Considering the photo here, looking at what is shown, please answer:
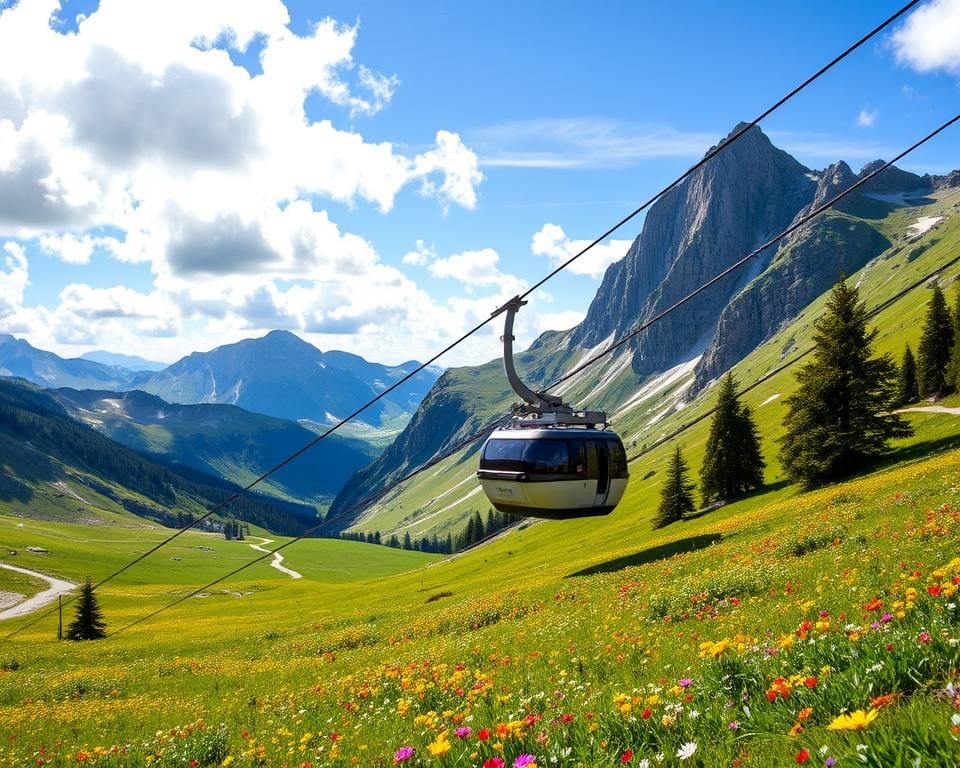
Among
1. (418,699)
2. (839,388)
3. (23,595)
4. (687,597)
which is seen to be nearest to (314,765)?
(418,699)

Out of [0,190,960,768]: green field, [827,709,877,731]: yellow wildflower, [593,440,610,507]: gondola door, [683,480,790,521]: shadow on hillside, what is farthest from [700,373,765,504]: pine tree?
[827,709,877,731]: yellow wildflower

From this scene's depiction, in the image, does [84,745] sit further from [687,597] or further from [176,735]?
[687,597]

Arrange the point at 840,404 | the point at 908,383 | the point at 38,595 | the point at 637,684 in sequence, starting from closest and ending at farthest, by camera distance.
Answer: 1. the point at 637,684
2. the point at 840,404
3. the point at 908,383
4. the point at 38,595

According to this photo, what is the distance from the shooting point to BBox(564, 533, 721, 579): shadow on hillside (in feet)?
124

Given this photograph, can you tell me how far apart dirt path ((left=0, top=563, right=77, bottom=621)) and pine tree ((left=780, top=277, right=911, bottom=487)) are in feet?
391

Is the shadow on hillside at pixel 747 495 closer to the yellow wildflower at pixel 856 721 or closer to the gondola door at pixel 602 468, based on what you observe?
the gondola door at pixel 602 468

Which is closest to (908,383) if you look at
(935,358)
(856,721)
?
(935,358)

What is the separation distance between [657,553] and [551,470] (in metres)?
22.3

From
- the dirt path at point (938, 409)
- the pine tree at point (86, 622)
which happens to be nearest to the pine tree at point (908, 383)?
the dirt path at point (938, 409)

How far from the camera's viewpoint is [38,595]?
127 m

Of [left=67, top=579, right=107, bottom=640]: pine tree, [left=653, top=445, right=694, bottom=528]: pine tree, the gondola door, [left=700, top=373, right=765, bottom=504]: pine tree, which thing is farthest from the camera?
[left=67, top=579, right=107, bottom=640]: pine tree

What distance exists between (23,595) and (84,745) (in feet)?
469

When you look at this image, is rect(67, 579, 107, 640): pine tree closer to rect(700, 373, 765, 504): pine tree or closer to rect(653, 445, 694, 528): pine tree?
rect(653, 445, 694, 528): pine tree

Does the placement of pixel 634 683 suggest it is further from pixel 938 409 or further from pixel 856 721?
pixel 938 409
